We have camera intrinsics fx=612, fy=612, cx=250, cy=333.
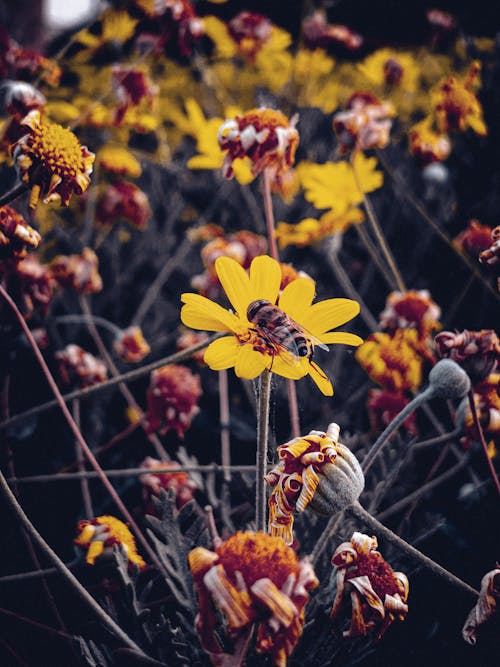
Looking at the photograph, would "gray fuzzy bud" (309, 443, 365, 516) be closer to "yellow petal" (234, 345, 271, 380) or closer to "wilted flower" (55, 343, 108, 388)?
"yellow petal" (234, 345, 271, 380)

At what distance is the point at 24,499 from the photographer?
1.16 m

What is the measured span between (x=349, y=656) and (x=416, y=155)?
3.78 feet

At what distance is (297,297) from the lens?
787 millimetres

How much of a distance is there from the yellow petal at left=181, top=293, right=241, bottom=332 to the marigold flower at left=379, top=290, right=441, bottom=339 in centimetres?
52

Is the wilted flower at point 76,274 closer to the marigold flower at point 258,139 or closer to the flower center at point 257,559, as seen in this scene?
the marigold flower at point 258,139

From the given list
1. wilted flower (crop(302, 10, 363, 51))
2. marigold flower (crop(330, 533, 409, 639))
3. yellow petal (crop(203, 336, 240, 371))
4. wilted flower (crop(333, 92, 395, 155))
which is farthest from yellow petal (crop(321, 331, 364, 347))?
wilted flower (crop(302, 10, 363, 51))

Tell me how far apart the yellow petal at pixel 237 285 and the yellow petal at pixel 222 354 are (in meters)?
0.06

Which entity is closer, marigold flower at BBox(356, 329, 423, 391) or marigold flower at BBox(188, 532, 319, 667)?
marigold flower at BBox(188, 532, 319, 667)

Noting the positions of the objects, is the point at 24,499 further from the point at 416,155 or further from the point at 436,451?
the point at 416,155

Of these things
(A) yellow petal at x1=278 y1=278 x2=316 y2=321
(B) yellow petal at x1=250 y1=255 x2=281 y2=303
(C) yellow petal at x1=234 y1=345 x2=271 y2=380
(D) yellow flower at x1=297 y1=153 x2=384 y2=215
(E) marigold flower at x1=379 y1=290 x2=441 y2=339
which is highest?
(D) yellow flower at x1=297 y1=153 x2=384 y2=215

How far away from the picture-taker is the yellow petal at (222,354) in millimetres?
711

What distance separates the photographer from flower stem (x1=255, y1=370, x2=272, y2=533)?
713 mm

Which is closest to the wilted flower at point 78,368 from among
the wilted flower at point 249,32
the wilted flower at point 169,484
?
the wilted flower at point 169,484

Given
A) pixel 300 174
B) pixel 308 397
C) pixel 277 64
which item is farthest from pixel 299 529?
pixel 277 64
